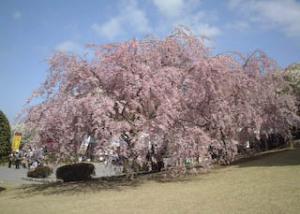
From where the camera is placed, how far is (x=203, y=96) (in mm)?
16031

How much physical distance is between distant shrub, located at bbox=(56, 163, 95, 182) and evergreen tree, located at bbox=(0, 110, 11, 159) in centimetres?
1662

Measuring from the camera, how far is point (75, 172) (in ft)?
55.9

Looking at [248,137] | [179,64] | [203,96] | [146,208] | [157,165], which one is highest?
[179,64]

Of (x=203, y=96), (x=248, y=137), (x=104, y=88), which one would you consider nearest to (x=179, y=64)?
(x=203, y=96)

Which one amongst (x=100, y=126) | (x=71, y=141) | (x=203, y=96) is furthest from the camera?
(x=203, y=96)

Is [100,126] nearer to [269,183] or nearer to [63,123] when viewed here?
[63,123]

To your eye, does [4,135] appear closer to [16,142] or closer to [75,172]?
[16,142]

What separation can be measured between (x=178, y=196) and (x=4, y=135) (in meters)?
25.9

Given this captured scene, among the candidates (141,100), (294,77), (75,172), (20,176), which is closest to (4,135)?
(20,176)

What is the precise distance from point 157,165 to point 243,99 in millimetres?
5650

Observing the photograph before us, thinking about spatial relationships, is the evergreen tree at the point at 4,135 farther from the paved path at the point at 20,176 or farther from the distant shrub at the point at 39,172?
the distant shrub at the point at 39,172

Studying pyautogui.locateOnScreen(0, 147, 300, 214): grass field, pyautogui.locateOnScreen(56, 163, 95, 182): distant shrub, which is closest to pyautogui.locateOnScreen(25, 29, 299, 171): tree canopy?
pyautogui.locateOnScreen(0, 147, 300, 214): grass field

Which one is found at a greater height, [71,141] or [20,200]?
[71,141]

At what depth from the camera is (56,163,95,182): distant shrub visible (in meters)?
17.0
